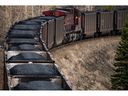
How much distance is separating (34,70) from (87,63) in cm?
1560

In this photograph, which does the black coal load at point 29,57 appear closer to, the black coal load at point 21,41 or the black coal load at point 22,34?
the black coal load at point 21,41

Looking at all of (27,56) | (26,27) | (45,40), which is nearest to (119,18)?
(45,40)

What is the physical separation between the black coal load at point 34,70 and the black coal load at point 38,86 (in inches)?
33.9

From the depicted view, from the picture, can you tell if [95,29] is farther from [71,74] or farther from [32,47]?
[32,47]

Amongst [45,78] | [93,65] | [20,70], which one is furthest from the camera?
[93,65]

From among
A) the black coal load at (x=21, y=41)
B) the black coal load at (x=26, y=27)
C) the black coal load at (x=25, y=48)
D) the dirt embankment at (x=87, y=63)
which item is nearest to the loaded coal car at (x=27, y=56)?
the black coal load at (x=25, y=48)

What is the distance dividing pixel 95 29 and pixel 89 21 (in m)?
1.41

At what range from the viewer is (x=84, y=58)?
2664 cm

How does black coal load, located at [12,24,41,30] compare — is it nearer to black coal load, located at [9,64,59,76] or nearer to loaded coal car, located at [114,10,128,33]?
black coal load, located at [9,64,59,76]

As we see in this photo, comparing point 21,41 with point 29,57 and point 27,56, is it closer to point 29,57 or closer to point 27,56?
point 27,56

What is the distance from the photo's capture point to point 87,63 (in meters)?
25.7

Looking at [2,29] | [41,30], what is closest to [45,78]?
[41,30]

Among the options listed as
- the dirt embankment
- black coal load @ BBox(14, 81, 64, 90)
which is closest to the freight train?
black coal load @ BBox(14, 81, 64, 90)

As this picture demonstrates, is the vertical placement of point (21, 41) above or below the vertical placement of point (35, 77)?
above
